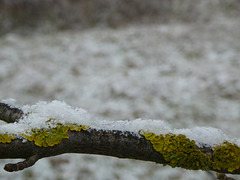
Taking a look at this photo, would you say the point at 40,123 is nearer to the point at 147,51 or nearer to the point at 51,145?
the point at 51,145

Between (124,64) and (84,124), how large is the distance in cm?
517

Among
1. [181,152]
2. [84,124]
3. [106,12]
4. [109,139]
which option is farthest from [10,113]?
[106,12]

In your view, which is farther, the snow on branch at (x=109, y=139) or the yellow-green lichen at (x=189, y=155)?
the yellow-green lichen at (x=189, y=155)

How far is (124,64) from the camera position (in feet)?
20.2

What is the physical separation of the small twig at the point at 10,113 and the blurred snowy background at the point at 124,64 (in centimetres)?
211

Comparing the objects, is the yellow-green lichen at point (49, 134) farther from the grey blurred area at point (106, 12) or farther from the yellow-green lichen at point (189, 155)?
the grey blurred area at point (106, 12)

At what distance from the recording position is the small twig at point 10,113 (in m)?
1.13

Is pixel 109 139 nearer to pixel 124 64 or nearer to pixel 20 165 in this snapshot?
pixel 20 165

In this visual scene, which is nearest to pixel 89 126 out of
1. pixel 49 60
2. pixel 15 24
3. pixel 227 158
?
pixel 227 158

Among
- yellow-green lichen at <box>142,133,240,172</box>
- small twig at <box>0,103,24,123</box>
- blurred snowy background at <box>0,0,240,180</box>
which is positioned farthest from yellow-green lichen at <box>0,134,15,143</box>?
blurred snowy background at <box>0,0,240,180</box>

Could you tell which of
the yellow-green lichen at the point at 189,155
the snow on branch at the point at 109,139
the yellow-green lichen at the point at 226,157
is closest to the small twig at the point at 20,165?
the snow on branch at the point at 109,139

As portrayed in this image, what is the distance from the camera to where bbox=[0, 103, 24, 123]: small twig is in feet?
3.70

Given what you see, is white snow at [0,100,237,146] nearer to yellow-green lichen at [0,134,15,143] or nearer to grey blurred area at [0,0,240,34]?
yellow-green lichen at [0,134,15,143]

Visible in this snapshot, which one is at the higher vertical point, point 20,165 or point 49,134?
point 49,134
